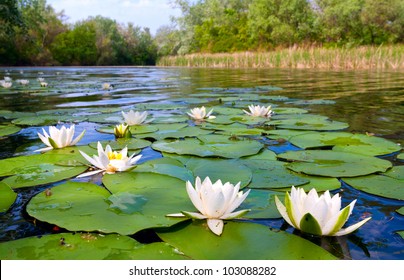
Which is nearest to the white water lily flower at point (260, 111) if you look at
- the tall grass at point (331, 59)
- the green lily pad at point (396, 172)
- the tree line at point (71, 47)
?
the green lily pad at point (396, 172)

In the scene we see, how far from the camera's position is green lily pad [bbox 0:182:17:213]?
1.12m

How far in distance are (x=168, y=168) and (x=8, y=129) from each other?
4.98ft

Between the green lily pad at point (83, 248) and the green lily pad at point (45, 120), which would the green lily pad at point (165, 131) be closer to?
the green lily pad at point (45, 120)

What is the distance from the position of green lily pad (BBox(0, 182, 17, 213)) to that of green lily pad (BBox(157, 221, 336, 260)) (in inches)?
21.6

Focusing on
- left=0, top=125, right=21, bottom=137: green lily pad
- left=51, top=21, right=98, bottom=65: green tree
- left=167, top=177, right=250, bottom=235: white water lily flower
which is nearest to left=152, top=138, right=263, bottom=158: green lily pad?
left=167, top=177, right=250, bottom=235: white water lily flower

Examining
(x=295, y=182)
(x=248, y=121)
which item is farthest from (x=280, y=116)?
(x=295, y=182)

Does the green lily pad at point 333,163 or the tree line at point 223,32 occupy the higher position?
the tree line at point 223,32

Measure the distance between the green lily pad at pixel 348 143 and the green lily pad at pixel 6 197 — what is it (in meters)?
1.43

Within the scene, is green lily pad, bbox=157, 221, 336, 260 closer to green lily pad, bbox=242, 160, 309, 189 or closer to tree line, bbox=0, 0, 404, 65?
green lily pad, bbox=242, 160, 309, 189

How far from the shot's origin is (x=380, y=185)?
1315 millimetres

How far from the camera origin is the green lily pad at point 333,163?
4.78ft

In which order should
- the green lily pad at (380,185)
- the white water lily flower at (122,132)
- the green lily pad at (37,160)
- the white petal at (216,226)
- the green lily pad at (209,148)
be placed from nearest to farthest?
the white petal at (216,226)
the green lily pad at (380,185)
the green lily pad at (37,160)
the green lily pad at (209,148)
the white water lily flower at (122,132)

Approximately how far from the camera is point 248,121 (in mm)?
2756

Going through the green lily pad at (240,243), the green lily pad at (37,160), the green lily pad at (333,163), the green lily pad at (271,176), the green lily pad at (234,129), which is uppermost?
the green lily pad at (234,129)
